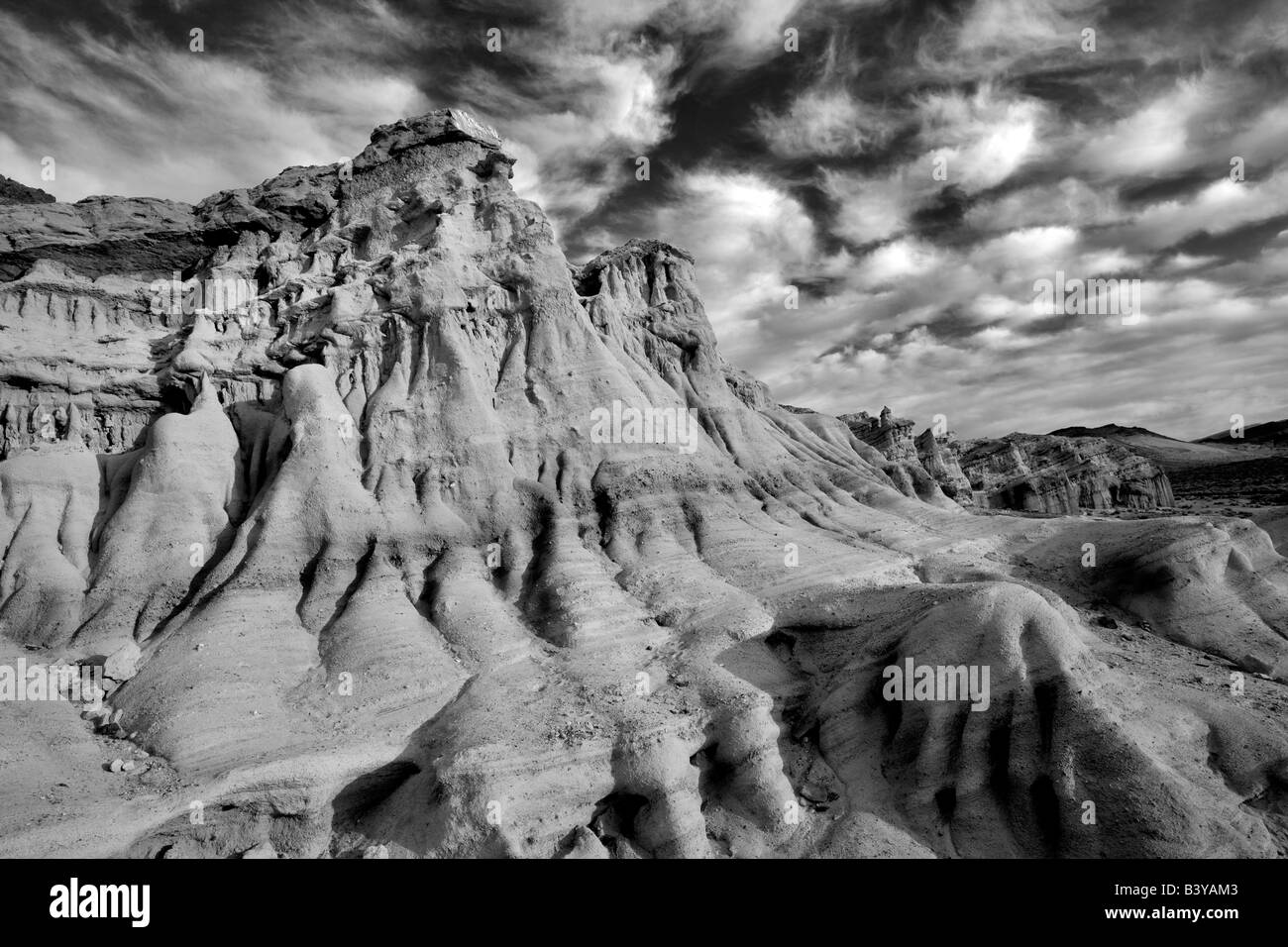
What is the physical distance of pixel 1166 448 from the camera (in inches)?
5699

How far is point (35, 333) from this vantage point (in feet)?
101

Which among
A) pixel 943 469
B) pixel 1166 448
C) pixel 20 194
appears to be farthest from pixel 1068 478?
pixel 1166 448

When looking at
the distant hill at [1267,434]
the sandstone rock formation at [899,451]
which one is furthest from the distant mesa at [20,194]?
the distant hill at [1267,434]

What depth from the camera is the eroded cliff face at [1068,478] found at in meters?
62.4

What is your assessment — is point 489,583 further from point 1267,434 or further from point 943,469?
point 1267,434

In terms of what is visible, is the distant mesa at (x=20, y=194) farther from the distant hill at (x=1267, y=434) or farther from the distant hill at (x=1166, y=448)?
the distant hill at (x=1267, y=434)

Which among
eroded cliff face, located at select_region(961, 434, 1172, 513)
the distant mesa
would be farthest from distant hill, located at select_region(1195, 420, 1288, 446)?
the distant mesa

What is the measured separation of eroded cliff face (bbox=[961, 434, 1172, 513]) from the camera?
205 ft

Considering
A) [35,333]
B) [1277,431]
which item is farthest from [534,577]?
[1277,431]

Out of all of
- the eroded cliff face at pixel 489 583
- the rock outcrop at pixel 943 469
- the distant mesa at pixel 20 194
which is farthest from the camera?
the rock outcrop at pixel 943 469

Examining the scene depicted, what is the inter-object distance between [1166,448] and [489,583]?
171261 millimetres

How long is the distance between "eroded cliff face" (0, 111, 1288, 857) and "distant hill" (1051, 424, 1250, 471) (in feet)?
322

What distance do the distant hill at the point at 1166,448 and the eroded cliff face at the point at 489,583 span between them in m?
98.2
